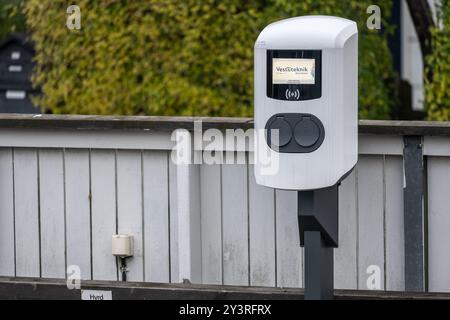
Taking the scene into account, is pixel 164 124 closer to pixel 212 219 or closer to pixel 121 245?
pixel 212 219

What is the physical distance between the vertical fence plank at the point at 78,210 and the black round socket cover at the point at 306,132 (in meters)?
1.29

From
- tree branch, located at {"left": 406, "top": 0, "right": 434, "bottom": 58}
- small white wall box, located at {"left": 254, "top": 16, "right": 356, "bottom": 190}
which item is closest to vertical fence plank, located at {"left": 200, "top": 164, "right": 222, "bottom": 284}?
small white wall box, located at {"left": 254, "top": 16, "right": 356, "bottom": 190}

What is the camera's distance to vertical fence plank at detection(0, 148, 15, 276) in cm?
616

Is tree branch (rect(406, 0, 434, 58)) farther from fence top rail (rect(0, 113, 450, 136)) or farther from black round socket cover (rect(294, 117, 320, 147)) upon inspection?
black round socket cover (rect(294, 117, 320, 147))

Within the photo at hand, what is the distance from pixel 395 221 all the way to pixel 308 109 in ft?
2.90

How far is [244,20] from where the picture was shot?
344 inches

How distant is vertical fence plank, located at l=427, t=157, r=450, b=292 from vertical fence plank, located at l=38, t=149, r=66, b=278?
1.72 metres

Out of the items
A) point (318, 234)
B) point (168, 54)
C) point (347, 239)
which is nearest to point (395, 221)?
point (347, 239)

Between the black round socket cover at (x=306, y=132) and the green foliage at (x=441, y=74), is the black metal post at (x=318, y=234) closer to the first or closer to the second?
the black round socket cover at (x=306, y=132)

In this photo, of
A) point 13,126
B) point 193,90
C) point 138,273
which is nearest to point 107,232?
point 138,273

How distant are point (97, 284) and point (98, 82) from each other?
→ 325 centimetres

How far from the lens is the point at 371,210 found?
578cm

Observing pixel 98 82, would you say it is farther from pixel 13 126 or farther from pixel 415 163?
pixel 415 163

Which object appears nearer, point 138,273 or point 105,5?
point 138,273
